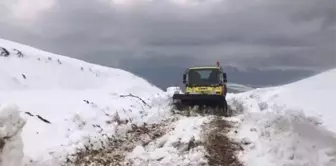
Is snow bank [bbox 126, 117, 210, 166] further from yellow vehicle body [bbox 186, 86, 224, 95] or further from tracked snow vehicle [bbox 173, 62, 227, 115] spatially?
yellow vehicle body [bbox 186, 86, 224, 95]

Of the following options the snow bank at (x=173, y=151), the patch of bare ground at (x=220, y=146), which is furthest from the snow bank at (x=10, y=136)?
the patch of bare ground at (x=220, y=146)

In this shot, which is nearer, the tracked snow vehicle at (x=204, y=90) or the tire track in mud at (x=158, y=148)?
the tire track in mud at (x=158, y=148)

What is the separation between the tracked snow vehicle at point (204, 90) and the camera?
21.2 metres

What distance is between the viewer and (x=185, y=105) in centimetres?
2177

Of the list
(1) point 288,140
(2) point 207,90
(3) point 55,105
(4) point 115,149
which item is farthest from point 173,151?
(2) point 207,90

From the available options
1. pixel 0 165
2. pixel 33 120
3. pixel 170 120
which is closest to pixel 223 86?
pixel 170 120

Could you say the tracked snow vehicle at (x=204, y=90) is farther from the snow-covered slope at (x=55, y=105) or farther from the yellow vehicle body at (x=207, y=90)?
the snow-covered slope at (x=55, y=105)

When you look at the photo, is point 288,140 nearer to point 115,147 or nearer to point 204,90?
point 115,147

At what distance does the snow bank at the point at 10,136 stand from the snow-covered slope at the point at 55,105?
4.28ft

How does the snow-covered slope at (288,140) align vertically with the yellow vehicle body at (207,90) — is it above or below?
below

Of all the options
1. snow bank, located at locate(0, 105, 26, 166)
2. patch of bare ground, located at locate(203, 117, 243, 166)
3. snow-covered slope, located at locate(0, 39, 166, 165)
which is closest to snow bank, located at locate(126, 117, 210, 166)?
patch of bare ground, located at locate(203, 117, 243, 166)

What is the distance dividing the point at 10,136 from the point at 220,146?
479 cm

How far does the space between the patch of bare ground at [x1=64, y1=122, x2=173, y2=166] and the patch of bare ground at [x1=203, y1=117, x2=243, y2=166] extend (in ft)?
4.70

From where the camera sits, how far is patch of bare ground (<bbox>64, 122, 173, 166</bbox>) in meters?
10.6
